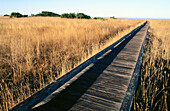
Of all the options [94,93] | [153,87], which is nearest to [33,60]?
[94,93]

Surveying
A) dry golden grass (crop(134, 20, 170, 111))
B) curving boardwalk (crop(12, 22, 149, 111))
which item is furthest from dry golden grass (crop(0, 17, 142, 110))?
dry golden grass (crop(134, 20, 170, 111))

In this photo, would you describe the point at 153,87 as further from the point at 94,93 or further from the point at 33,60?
the point at 33,60

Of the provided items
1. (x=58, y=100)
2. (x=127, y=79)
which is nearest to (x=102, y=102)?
(x=58, y=100)

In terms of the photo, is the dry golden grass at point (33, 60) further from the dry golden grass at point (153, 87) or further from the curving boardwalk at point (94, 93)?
the dry golden grass at point (153, 87)

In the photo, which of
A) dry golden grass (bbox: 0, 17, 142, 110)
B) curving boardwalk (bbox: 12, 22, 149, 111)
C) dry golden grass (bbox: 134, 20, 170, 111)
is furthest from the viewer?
dry golden grass (bbox: 134, 20, 170, 111)

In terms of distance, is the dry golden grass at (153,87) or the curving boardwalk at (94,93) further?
the dry golden grass at (153,87)

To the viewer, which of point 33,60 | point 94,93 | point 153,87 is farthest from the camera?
point 33,60

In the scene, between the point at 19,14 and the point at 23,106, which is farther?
the point at 19,14

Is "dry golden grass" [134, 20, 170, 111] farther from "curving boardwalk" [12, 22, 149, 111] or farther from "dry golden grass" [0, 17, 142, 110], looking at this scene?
"dry golden grass" [0, 17, 142, 110]

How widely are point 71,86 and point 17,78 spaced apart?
133cm

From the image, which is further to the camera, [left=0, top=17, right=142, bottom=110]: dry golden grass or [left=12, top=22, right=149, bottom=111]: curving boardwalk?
[left=0, top=17, right=142, bottom=110]: dry golden grass

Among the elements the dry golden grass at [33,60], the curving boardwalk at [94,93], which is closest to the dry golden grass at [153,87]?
the curving boardwalk at [94,93]

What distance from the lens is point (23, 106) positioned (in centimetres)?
153

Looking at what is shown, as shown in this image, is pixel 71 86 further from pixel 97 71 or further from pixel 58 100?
pixel 97 71
